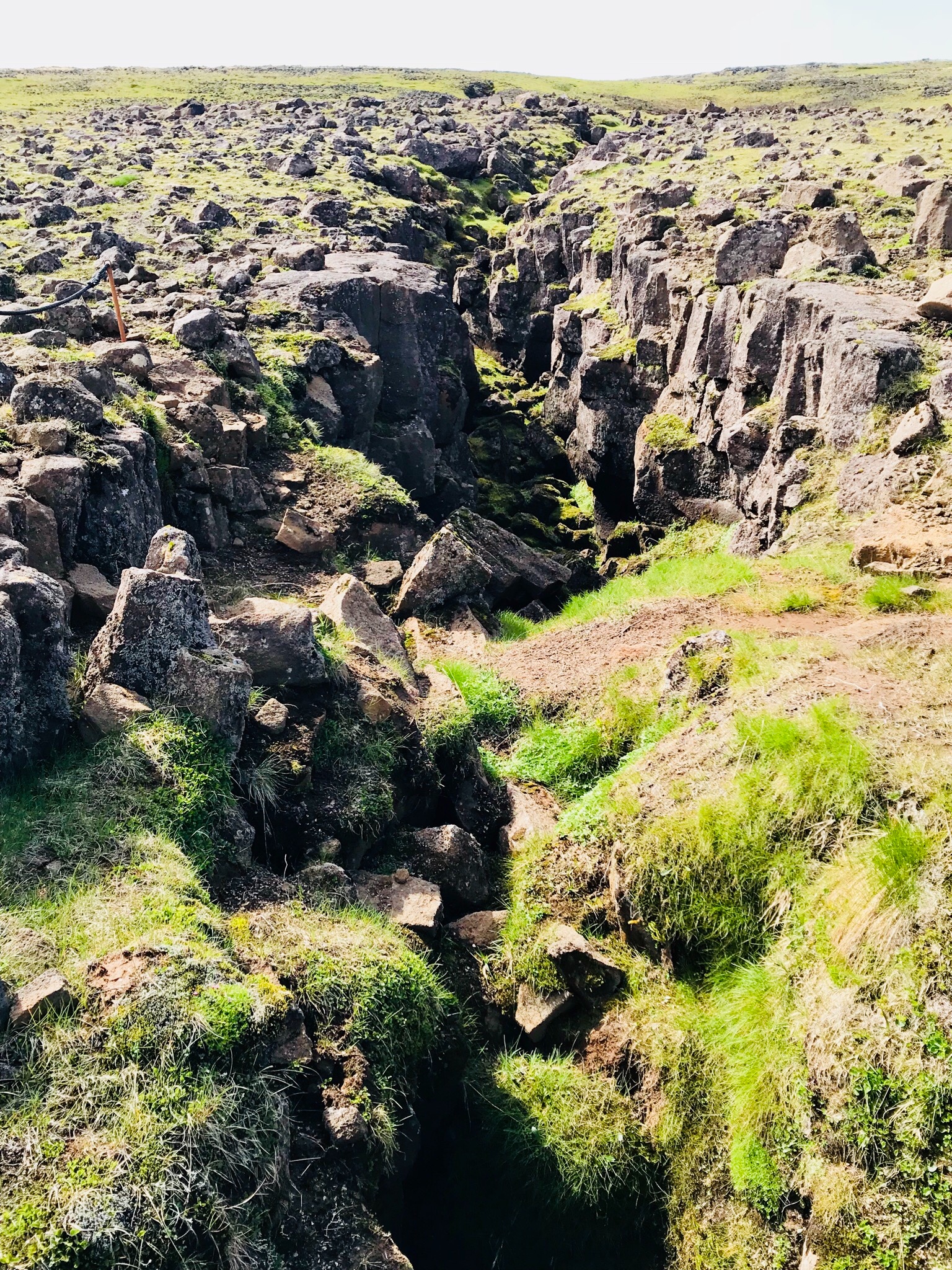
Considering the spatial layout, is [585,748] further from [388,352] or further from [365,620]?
[388,352]

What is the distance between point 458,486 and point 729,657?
1153 centimetres

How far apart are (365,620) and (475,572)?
2623 millimetres

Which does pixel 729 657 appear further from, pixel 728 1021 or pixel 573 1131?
pixel 573 1131

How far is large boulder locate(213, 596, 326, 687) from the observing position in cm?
827

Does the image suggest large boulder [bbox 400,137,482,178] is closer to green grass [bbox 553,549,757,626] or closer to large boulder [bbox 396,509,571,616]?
large boulder [bbox 396,509,571,616]

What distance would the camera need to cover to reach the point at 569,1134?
6.89m

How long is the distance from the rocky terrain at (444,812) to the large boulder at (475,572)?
4.0 inches

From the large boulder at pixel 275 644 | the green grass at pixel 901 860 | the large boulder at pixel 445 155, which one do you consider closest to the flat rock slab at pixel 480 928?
the large boulder at pixel 275 644

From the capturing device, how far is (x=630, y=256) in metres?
24.4

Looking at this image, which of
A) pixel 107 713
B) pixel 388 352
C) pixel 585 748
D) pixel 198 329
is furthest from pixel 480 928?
pixel 388 352

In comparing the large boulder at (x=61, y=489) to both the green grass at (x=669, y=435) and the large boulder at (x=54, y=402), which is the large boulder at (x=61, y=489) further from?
the green grass at (x=669, y=435)

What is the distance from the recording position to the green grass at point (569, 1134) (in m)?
6.75

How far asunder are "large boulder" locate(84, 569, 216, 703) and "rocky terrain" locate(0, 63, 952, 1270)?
0.11 ft

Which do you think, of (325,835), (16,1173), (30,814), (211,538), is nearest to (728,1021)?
(325,835)
